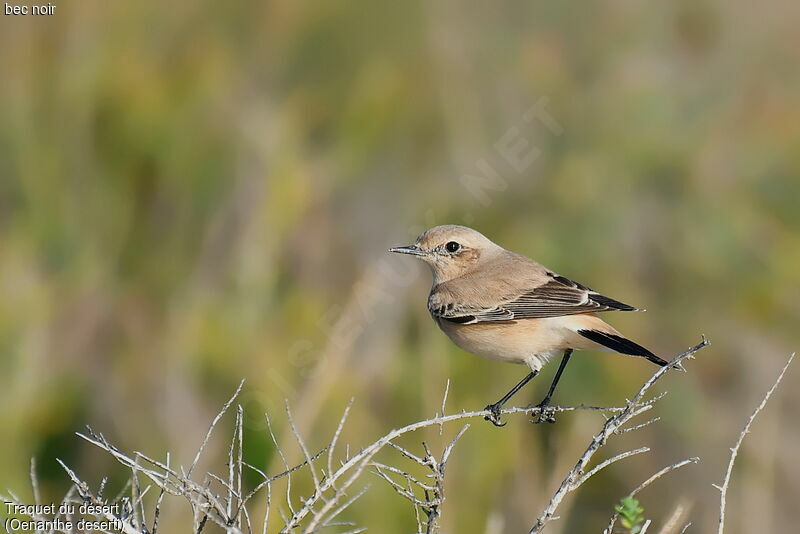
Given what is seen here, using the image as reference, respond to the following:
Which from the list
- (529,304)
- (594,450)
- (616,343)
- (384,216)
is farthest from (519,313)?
(384,216)

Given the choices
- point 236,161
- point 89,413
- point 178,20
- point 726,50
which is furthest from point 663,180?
point 89,413

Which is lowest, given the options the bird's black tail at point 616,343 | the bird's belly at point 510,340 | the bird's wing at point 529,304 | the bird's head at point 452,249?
the bird's belly at point 510,340

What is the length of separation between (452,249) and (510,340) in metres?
0.54

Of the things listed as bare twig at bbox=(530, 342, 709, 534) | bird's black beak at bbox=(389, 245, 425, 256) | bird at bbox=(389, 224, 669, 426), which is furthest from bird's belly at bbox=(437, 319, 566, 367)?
bare twig at bbox=(530, 342, 709, 534)

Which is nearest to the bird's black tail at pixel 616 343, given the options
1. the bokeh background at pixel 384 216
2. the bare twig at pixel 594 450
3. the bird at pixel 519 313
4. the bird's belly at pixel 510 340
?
the bird at pixel 519 313

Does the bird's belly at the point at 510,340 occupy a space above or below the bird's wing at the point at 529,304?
below

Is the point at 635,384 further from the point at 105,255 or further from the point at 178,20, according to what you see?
the point at 178,20

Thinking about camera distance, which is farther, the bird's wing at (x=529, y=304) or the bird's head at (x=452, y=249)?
the bird's head at (x=452, y=249)

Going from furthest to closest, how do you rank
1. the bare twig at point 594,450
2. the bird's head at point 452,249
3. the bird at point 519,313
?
the bird's head at point 452,249 < the bird at point 519,313 < the bare twig at point 594,450

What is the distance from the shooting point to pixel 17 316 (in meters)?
6.48

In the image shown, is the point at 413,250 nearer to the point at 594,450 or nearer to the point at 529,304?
the point at 529,304

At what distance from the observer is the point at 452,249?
3904 mm

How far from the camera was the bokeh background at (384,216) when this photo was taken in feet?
19.9

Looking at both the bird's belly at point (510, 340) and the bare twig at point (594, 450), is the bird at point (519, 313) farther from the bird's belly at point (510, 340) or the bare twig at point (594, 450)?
the bare twig at point (594, 450)
